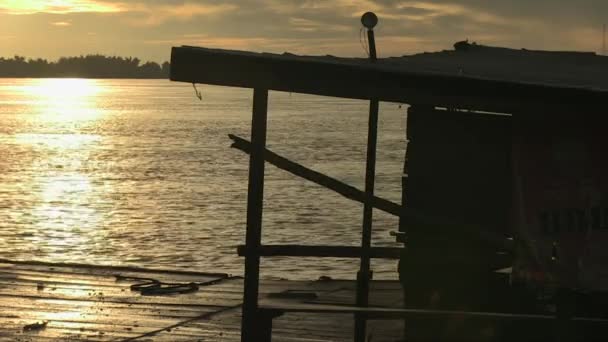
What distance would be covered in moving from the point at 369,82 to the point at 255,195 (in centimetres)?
120

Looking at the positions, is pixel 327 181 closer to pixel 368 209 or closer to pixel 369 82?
pixel 369 82

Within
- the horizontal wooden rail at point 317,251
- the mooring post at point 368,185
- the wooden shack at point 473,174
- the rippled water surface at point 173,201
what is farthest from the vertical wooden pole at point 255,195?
the rippled water surface at point 173,201

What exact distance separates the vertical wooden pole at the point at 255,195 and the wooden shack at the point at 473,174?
1 cm

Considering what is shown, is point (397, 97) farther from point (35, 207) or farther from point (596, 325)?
point (35, 207)

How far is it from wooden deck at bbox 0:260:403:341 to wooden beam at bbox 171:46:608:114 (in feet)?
12.8

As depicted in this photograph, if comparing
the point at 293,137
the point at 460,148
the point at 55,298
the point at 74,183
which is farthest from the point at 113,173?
the point at 460,148

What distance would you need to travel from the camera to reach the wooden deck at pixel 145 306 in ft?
40.5

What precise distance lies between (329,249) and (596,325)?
6.75 feet

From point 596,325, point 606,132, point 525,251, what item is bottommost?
point 596,325

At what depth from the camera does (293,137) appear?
323 feet

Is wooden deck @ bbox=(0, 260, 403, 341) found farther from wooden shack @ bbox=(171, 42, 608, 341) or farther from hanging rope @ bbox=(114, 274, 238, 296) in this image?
wooden shack @ bbox=(171, 42, 608, 341)

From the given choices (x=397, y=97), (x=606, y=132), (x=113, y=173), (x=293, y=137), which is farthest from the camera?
(x=293, y=137)

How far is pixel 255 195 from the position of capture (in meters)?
8.98

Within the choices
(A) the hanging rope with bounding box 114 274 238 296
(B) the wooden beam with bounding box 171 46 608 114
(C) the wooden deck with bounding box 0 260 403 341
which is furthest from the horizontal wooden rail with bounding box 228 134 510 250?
(A) the hanging rope with bounding box 114 274 238 296
